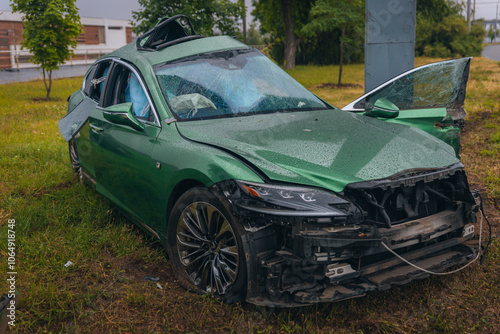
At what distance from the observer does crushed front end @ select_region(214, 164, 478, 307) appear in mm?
2658

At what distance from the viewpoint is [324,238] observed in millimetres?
2629

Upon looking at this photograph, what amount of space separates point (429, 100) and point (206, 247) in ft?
9.54

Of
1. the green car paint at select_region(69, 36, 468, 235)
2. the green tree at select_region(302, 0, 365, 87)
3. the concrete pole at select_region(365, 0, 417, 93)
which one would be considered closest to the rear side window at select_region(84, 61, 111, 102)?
the green car paint at select_region(69, 36, 468, 235)

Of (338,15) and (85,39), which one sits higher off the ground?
(85,39)

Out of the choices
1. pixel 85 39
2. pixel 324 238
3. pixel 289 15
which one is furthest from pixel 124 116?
pixel 85 39

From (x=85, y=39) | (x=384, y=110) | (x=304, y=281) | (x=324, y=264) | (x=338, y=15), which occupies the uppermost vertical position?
(x=85, y=39)

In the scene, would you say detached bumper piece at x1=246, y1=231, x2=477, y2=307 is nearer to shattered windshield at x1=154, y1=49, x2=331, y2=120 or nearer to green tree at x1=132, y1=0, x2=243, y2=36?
shattered windshield at x1=154, y1=49, x2=331, y2=120

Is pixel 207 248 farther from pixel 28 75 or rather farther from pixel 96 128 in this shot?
pixel 28 75

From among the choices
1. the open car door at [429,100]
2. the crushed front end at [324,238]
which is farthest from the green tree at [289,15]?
the crushed front end at [324,238]

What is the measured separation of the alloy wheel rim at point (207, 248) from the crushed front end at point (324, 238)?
18 centimetres

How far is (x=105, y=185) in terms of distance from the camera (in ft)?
14.4

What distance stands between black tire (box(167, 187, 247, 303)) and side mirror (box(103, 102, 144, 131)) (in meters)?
0.78

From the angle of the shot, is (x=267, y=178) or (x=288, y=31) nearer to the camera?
(x=267, y=178)

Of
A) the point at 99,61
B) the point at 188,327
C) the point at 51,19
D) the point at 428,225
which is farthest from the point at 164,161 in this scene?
the point at 51,19
